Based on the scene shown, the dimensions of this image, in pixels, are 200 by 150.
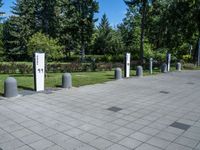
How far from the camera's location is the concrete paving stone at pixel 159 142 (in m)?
5.17

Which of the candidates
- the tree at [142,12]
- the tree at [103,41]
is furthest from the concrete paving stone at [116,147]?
the tree at [103,41]

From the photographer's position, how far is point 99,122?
6637mm

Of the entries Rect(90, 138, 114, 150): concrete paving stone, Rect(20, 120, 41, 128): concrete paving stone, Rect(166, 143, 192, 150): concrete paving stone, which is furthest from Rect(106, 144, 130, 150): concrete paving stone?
Rect(20, 120, 41, 128): concrete paving stone

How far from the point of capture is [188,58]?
3512cm

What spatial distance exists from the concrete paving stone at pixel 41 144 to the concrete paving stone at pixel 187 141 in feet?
9.50

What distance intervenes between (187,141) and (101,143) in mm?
2019

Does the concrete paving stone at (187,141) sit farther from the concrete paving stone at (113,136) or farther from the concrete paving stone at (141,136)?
the concrete paving stone at (113,136)

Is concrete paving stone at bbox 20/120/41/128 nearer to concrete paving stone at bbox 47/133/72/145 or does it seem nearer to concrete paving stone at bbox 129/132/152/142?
concrete paving stone at bbox 47/133/72/145

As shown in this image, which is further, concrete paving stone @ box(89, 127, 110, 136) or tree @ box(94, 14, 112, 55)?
tree @ box(94, 14, 112, 55)

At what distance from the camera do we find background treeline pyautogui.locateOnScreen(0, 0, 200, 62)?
100 ft

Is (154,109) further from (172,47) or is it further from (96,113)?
(172,47)

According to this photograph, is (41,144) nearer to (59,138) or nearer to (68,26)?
(59,138)

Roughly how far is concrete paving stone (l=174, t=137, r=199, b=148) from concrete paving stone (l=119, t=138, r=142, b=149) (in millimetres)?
937

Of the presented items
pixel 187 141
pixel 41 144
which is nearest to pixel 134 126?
pixel 187 141
